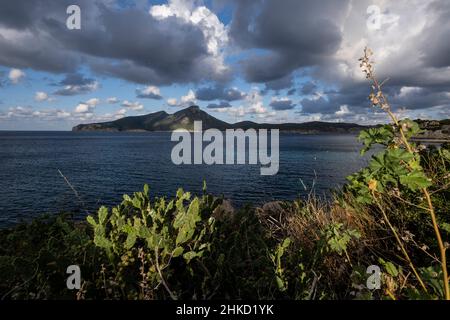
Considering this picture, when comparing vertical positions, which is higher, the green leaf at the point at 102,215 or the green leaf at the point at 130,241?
the green leaf at the point at 102,215

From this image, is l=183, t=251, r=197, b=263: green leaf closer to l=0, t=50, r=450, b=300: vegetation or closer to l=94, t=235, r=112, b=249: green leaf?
l=0, t=50, r=450, b=300: vegetation

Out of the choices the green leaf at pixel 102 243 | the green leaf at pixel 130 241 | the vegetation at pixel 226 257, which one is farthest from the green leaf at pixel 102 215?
the green leaf at pixel 130 241

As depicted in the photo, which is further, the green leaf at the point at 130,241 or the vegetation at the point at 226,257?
the green leaf at the point at 130,241

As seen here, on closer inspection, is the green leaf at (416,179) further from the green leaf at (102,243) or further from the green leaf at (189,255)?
the green leaf at (102,243)

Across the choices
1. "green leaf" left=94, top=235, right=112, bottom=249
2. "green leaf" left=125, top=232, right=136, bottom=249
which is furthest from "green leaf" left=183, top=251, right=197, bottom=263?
"green leaf" left=94, top=235, right=112, bottom=249

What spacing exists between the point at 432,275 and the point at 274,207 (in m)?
9.39

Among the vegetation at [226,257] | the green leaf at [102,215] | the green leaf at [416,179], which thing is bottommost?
the vegetation at [226,257]

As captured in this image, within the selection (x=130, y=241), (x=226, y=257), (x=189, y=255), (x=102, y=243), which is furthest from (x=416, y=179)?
(x=102, y=243)

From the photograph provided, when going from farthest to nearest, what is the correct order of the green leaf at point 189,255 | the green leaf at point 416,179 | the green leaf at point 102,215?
the green leaf at point 102,215, the green leaf at point 189,255, the green leaf at point 416,179

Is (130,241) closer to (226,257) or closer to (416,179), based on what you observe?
(226,257)

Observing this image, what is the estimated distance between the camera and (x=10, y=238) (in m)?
4.50
